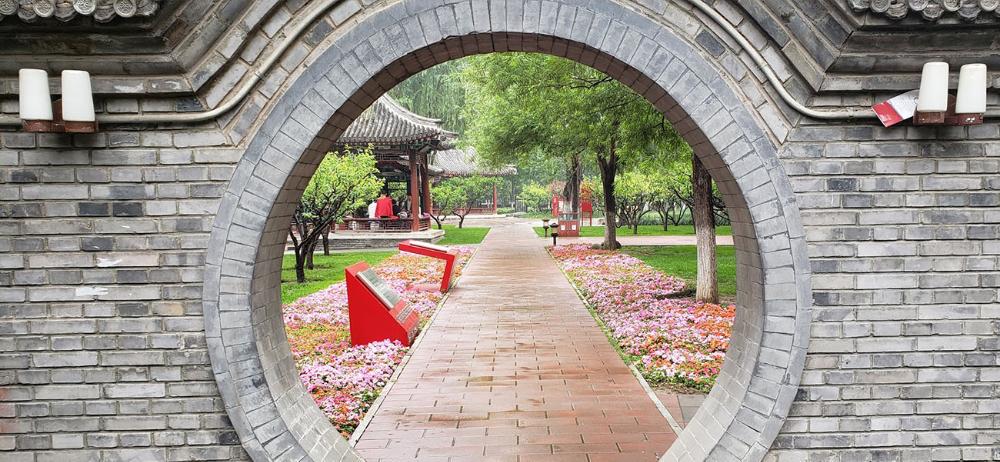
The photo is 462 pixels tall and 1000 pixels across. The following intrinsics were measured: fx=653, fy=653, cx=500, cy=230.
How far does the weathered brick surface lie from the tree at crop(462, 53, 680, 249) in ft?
22.3

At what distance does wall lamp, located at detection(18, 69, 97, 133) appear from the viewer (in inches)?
130

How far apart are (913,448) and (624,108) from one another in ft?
25.5

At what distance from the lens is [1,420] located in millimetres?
3699

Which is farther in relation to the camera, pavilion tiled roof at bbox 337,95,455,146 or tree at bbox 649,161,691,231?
pavilion tiled roof at bbox 337,95,455,146

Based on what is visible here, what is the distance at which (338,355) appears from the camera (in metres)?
7.58

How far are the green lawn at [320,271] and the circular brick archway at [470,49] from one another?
4.86 metres

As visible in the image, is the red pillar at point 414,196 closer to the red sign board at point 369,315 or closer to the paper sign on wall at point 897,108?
the red sign board at point 369,315

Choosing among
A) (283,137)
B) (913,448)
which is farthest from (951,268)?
(283,137)

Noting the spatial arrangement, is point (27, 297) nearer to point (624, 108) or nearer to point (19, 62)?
point (19, 62)

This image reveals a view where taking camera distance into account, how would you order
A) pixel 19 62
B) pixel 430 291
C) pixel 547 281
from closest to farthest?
pixel 19 62 < pixel 430 291 < pixel 547 281

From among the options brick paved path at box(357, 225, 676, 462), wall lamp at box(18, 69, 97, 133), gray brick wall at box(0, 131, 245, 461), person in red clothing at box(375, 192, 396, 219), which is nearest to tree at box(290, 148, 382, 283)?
brick paved path at box(357, 225, 676, 462)

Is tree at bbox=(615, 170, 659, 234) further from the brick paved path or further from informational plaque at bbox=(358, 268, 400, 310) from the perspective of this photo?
informational plaque at bbox=(358, 268, 400, 310)

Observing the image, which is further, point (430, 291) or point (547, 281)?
point (547, 281)

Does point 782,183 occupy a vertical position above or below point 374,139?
below
